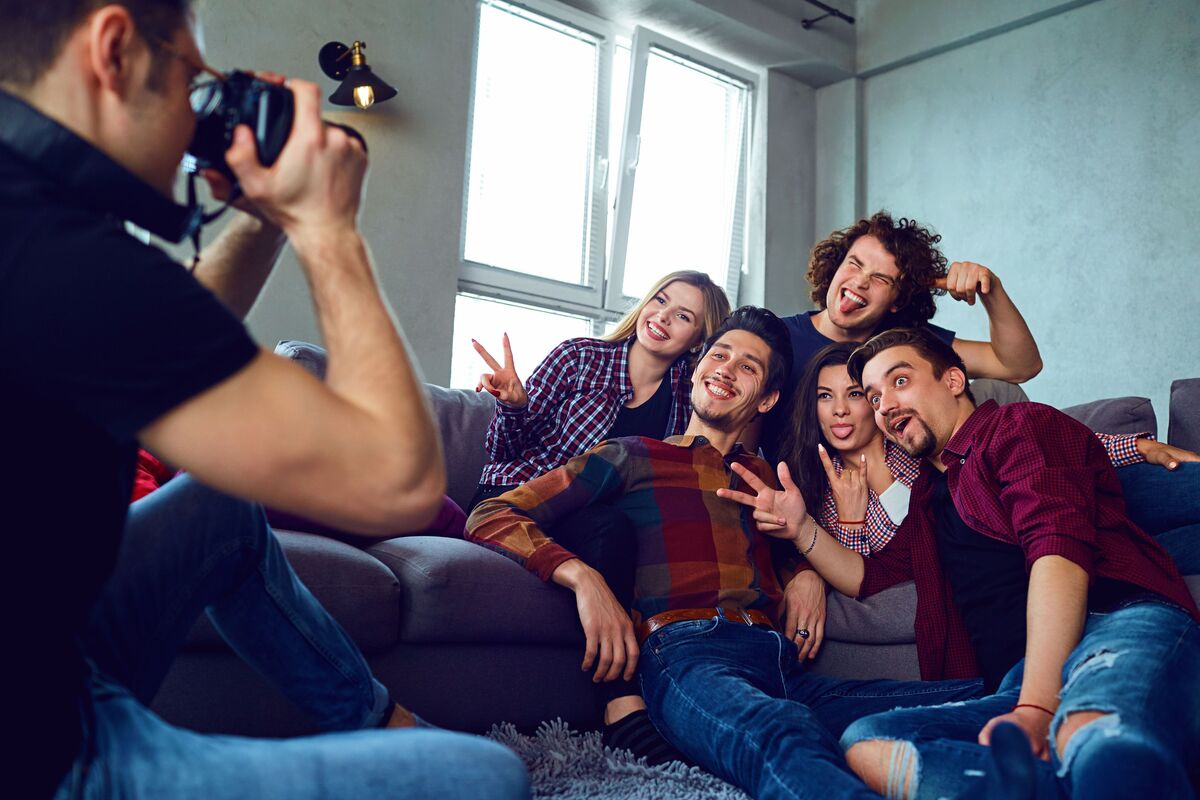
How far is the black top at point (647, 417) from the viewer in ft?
8.56

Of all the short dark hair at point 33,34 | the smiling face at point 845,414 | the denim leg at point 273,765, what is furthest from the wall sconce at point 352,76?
the denim leg at point 273,765

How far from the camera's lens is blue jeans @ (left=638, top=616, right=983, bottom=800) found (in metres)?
1.45

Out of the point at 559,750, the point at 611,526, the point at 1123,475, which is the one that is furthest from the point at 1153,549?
the point at 559,750

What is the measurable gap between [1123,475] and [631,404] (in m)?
1.18

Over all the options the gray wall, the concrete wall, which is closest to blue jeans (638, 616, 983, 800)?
the concrete wall

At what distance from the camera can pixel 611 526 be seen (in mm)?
1976

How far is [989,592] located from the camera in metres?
1.75

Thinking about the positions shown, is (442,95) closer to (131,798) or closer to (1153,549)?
(1153,549)

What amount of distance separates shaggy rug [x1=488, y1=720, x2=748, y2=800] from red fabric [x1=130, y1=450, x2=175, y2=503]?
0.79 m

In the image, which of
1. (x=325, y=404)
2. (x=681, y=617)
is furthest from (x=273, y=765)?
(x=681, y=617)

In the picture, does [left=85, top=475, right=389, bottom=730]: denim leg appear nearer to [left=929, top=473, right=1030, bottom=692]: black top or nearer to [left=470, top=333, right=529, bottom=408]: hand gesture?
[left=929, top=473, right=1030, bottom=692]: black top

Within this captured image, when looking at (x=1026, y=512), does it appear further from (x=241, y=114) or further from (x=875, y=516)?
(x=241, y=114)

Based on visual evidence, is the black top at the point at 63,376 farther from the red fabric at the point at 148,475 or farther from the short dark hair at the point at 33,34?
the red fabric at the point at 148,475

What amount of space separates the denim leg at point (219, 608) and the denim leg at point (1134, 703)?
2.72 feet
